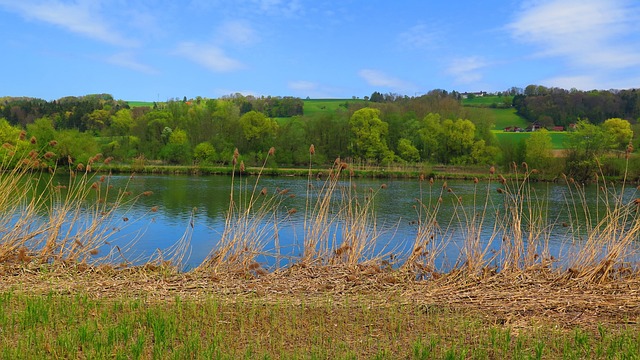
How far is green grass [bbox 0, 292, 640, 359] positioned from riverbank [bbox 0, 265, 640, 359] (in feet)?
0.05

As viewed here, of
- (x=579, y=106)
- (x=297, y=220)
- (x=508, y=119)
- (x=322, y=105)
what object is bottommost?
(x=297, y=220)

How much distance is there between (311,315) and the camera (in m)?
5.62

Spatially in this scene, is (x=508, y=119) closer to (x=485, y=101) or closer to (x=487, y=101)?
(x=487, y=101)

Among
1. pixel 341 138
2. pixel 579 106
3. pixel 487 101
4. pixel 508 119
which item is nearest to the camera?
pixel 341 138

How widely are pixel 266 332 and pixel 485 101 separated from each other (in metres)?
108

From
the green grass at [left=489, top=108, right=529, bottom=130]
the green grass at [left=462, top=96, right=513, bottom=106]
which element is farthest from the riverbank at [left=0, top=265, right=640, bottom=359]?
the green grass at [left=462, top=96, right=513, bottom=106]

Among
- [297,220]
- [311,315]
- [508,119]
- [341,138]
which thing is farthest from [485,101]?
[311,315]

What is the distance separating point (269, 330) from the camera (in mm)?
5137

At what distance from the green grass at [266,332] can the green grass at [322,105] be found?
90.5 metres

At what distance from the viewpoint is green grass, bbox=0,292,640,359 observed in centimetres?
447

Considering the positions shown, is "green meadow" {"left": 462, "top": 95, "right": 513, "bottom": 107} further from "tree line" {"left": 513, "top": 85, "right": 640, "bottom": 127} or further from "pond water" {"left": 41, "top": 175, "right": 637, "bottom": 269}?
"pond water" {"left": 41, "top": 175, "right": 637, "bottom": 269}

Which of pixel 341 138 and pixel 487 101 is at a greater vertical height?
pixel 487 101

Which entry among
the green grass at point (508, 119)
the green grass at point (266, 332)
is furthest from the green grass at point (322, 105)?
the green grass at point (266, 332)

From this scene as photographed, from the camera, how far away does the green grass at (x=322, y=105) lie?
322 feet
